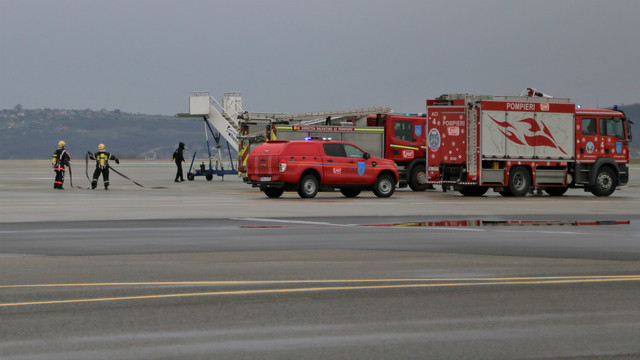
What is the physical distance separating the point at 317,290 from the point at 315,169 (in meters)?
21.5

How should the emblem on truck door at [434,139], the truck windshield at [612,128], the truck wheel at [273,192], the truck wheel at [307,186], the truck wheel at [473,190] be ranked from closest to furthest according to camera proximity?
the truck wheel at [307,186]
the truck wheel at [273,192]
the emblem on truck door at [434,139]
the truck wheel at [473,190]
the truck windshield at [612,128]

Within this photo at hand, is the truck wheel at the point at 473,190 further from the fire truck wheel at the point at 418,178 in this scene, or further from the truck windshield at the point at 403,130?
the truck windshield at the point at 403,130

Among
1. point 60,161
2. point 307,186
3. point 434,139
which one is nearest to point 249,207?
point 307,186

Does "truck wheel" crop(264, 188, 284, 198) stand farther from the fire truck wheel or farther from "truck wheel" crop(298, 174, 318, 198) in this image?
the fire truck wheel

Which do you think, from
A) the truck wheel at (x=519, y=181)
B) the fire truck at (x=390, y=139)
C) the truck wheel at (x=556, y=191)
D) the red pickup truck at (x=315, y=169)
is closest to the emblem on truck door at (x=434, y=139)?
the red pickup truck at (x=315, y=169)

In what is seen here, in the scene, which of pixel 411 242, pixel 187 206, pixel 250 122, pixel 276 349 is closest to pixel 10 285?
pixel 276 349

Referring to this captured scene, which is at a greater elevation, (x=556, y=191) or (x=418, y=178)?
(x=418, y=178)

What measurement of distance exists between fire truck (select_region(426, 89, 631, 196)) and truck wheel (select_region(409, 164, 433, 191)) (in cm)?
338

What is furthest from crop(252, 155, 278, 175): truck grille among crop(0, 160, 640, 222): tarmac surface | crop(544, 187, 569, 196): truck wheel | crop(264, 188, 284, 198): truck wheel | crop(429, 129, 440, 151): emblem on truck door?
crop(544, 187, 569, 196): truck wheel

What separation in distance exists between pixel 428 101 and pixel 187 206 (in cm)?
1146

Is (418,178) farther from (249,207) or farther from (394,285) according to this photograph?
(394,285)

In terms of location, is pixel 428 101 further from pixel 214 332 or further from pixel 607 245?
pixel 214 332

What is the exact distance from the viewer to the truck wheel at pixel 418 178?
124ft

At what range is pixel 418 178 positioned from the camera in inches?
1489
